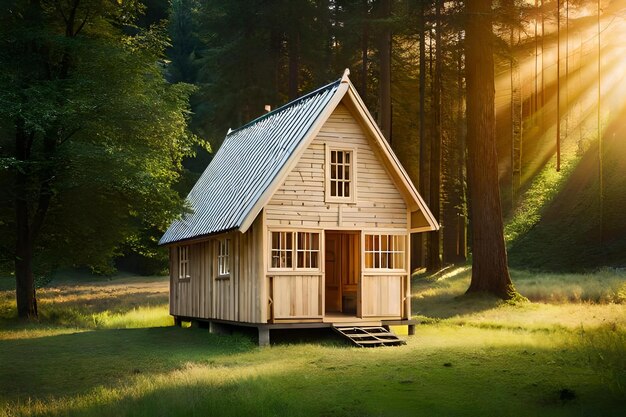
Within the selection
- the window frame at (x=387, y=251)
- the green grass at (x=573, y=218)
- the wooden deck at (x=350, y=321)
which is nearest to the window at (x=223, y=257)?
the wooden deck at (x=350, y=321)

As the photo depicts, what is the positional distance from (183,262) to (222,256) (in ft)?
15.1

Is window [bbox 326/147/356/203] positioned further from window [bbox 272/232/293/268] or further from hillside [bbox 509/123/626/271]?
hillside [bbox 509/123/626/271]

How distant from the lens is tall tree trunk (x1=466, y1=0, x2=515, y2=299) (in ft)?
92.0

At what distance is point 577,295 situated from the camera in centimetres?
2777

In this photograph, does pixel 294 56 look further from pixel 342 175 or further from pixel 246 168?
pixel 342 175

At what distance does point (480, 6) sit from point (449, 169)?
22849 mm

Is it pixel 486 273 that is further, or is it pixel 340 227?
pixel 486 273

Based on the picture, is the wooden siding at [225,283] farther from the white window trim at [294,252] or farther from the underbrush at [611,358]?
the underbrush at [611,358]

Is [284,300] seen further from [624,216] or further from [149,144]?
[624,216]

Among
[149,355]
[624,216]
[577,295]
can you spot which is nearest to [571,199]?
[624,216]

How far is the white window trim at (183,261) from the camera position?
26312mm

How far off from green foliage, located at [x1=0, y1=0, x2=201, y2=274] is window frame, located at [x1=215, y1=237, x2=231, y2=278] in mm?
2208

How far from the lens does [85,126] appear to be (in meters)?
22.6

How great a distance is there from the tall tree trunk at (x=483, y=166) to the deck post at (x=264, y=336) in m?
11.0
